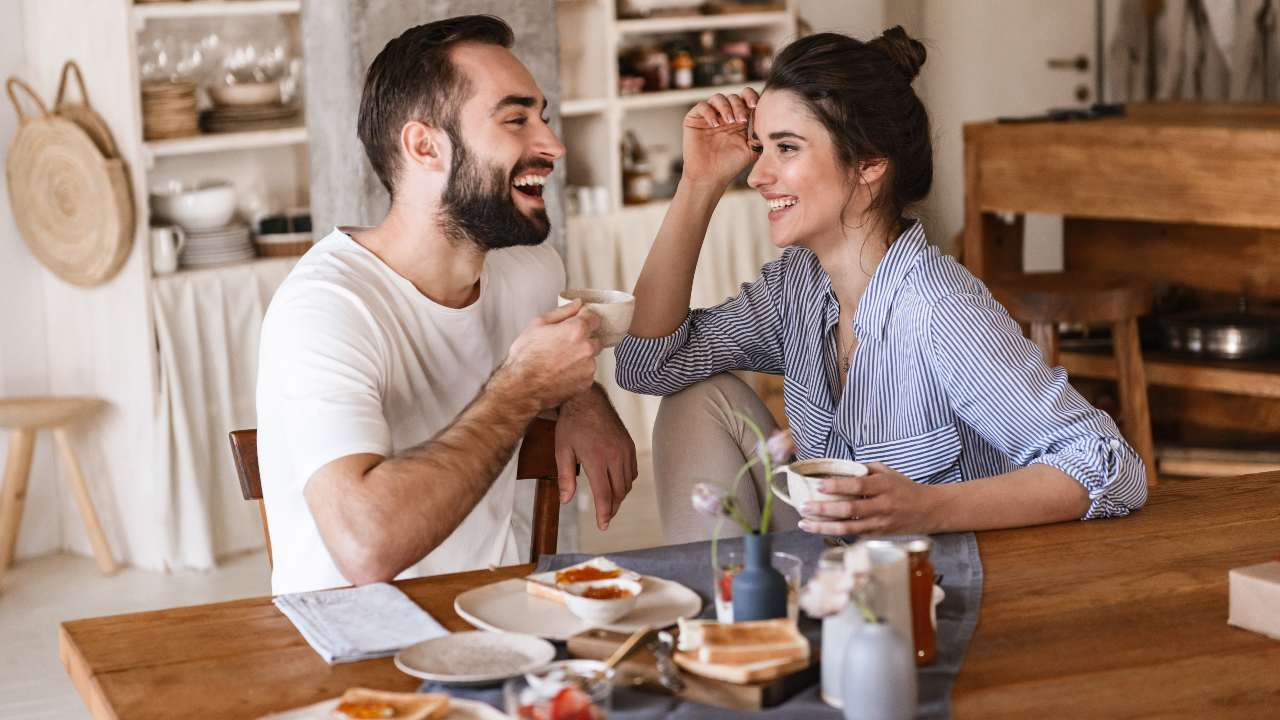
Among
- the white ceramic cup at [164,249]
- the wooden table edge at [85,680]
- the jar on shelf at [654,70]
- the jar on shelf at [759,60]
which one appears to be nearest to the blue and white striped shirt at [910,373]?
the wooden table edge at [85,680]

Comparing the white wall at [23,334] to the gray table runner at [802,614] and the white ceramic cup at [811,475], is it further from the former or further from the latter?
the white ceramic cup at [811,475]

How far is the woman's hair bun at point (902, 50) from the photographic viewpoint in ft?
8.00

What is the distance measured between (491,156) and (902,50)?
674mm

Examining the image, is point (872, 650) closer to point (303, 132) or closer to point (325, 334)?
point (325, 334)

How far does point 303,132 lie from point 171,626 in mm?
3288

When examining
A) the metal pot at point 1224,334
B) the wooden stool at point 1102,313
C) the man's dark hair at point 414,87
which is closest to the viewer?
the man's dark hair at point 414,87

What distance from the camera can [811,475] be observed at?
1910 millimetres

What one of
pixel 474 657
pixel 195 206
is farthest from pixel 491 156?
pixel 195 206

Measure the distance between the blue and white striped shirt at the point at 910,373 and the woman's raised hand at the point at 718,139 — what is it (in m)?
0.19

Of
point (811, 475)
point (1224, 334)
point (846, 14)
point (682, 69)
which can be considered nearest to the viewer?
point (811, 475)

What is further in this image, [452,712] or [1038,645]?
[1038,645]

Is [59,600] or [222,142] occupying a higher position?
[222,142]

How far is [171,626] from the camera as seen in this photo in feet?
5.78

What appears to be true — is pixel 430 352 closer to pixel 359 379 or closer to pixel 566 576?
pixel 359 379
